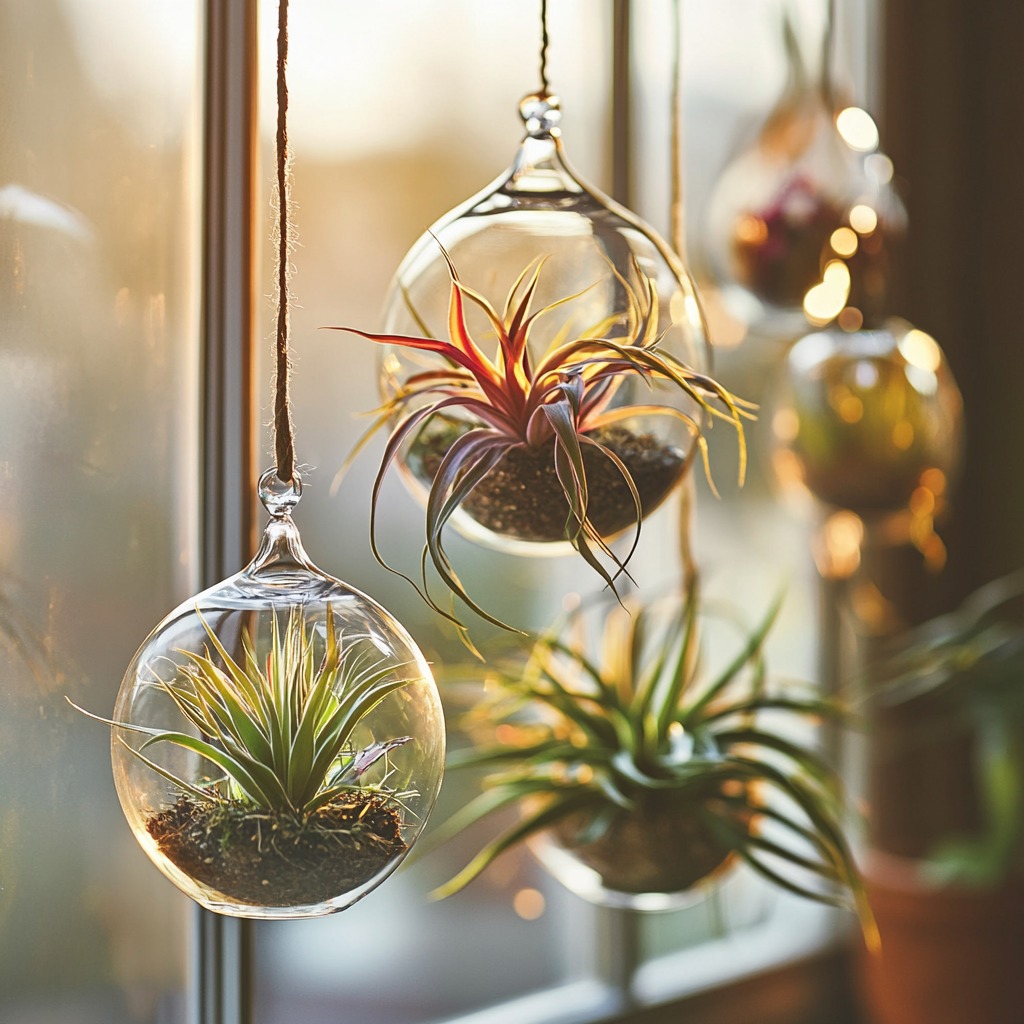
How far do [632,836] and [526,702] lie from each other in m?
0.16

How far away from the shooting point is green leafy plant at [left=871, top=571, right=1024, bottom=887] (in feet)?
5.83

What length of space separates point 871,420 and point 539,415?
674 mm

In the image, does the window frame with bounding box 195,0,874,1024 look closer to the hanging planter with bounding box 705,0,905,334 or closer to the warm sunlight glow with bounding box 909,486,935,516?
the hanging planter with bounding box 705,0,905,334

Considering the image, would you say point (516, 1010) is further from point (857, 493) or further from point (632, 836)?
point (857, 493)

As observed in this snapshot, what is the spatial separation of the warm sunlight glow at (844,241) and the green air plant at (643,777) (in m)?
0.44

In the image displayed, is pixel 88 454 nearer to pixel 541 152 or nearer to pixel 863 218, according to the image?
pixel 541 152

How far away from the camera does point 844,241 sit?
50.9 inches

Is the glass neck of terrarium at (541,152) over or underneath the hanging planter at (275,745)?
over

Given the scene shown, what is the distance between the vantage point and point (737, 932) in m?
1.79

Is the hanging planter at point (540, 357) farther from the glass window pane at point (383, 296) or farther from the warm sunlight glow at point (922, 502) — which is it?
the warm sunlight glow at point (922, 502)

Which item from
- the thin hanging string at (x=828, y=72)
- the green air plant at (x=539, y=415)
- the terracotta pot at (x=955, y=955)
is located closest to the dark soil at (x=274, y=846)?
the green air plant at (x=539, y=415)

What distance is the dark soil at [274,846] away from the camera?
65 cm

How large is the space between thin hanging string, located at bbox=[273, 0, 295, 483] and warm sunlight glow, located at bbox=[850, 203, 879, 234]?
762mm

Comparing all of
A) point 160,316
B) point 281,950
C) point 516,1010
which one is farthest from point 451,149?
point 516,1010
